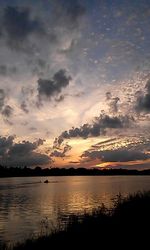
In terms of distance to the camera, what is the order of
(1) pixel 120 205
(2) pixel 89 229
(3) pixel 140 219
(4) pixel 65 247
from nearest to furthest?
(4) pixel 65 247, (2) pixel 89 229, (3) pixel 140 219, (1) pixel 120 205

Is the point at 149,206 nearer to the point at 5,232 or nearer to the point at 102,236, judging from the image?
the point at 102,236

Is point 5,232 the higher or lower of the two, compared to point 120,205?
lower

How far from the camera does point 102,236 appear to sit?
59.3 ft

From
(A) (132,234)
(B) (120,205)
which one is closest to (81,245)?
(A) (132,234)

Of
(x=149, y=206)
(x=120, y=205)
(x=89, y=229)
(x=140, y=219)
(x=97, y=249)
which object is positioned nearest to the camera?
(x=97, y=249)

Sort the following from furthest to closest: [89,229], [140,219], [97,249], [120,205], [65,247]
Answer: [120,205] → [140,219] → [89,229] → [65,247] → [97,249]

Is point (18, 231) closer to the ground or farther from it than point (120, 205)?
closer to the ground

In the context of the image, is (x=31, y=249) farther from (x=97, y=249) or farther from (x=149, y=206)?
(x=149, y=206)

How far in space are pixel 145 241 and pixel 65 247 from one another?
159 inches

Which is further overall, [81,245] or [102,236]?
[102,236]

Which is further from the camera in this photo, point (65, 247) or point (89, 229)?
point (89, 229)

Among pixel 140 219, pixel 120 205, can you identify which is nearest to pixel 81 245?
pixel 140 219

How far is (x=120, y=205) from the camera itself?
1235 inches

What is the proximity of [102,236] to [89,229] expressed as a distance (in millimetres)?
2352
